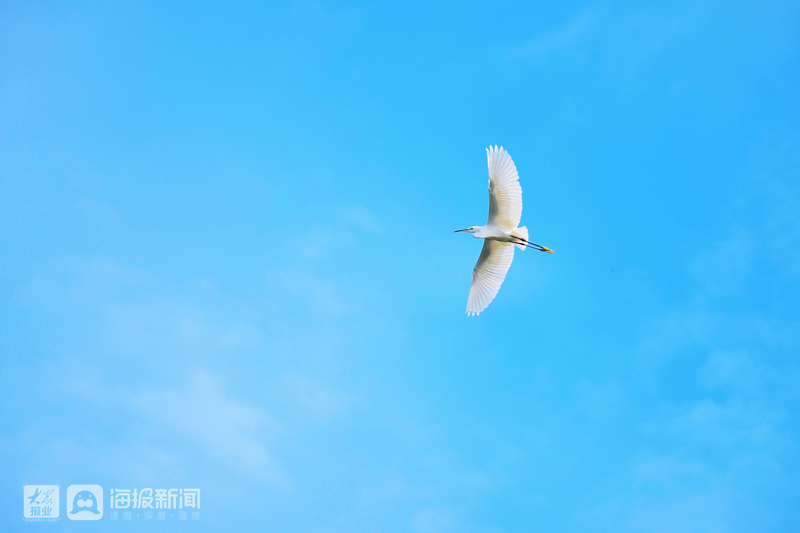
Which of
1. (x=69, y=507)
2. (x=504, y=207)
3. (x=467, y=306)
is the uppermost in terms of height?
(x=504, y=207)

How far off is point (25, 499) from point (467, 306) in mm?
16156

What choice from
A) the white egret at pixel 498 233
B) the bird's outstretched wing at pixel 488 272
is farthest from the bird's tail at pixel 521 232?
the bird's outstretched wing at pixel 488 272

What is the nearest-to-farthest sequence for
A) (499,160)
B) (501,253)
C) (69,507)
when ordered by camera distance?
(499,160) < (501,253) < (69,507)

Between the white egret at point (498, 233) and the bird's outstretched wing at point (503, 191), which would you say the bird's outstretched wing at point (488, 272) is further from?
the bird's outstretched wing at point (503, 191)

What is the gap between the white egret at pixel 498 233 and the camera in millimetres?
19625

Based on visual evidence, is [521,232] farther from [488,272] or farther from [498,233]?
[488,272]

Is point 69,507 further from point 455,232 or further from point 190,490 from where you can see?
point 455,232

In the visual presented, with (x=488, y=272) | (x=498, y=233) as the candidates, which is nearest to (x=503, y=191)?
(x=498, y=233)

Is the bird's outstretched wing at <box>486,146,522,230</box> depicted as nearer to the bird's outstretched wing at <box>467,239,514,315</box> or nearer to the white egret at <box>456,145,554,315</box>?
the white egret at <box>456,145,554,315</box>

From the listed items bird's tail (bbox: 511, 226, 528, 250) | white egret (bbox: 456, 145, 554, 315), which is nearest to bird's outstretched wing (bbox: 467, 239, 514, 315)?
white egret (bbox: 456, 145, 554, 315)

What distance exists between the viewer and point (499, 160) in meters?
19.5

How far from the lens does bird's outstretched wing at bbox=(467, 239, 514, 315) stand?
2112cm

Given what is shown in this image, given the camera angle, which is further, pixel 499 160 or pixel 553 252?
pixel 553 252

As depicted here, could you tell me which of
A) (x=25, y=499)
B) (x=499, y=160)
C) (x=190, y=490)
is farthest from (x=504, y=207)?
(x=25, y=499)
